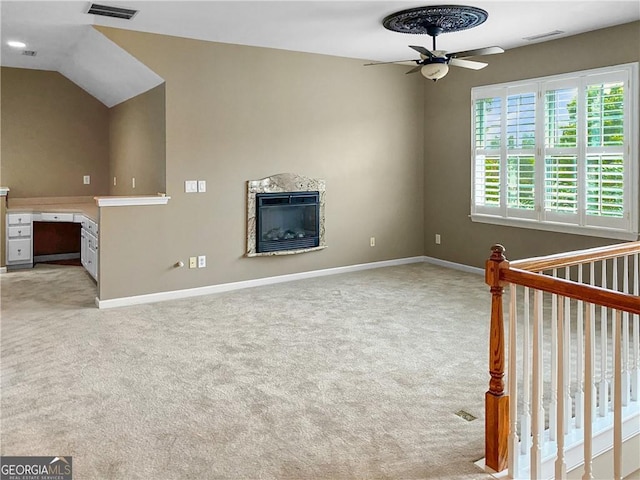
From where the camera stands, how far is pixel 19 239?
696 cm

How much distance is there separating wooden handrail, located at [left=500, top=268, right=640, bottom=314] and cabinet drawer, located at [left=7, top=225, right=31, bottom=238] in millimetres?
6578

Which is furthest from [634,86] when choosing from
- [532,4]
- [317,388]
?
[317,388]

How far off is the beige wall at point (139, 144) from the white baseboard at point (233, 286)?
1129mm

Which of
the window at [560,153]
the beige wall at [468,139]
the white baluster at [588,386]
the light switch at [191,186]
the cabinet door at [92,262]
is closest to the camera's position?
the white baluster at [588,386]

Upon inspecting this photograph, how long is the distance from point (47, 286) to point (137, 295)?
59.1 inches

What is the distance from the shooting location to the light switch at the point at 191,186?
5.57 m

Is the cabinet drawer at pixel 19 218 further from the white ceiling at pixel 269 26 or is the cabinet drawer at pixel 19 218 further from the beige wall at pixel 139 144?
the white ceiling at pixel 269 26

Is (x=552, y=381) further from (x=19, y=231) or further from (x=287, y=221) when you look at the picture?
(x=19, y=231)

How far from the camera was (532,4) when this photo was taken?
14.4ft

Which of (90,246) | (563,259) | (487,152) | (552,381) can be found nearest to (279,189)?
(90,246)

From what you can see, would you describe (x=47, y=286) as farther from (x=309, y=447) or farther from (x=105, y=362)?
(x=309, y=447)

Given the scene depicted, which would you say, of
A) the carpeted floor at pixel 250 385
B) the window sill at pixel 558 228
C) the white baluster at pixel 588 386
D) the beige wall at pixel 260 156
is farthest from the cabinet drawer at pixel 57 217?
the white baluster at pixel 588 386

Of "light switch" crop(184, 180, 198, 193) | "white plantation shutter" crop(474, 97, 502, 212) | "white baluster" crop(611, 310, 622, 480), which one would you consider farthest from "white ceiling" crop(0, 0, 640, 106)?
"white baluster" crop(611, 310, 622, 480)

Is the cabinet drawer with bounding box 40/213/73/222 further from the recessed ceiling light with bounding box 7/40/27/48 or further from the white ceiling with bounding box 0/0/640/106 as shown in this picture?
the recessed ceiling light with bounding box 7/40/27/48
